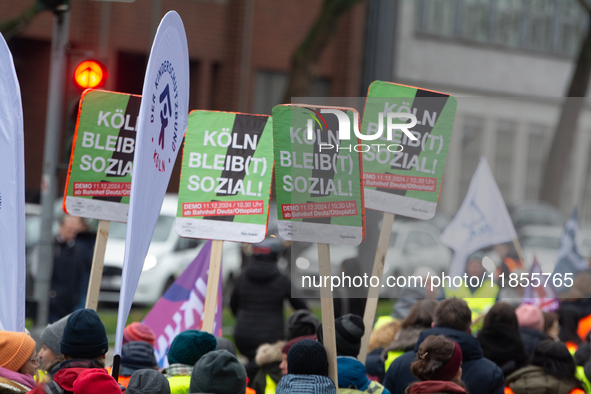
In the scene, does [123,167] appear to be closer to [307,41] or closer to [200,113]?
[200,113]

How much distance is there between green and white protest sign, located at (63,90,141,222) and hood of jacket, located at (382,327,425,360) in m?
1.97

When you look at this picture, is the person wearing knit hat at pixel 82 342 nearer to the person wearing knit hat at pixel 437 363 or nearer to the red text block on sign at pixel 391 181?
the person wearing knit hat at pixel 437 363

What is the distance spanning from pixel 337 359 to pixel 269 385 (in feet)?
3.37

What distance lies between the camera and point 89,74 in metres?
7.59

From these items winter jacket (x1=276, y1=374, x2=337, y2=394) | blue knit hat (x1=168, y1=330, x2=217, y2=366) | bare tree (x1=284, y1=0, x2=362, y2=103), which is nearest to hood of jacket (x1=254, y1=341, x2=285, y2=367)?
blue knit hat (x1=168, y1=330, x2=217, y2=366)

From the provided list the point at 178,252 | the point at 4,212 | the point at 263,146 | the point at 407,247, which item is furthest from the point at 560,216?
the point at 4,212

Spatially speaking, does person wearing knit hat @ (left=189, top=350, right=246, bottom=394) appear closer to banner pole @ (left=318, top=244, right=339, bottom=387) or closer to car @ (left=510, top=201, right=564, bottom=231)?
banner pole @ (left=318, top=244, right=339, bottom=387)

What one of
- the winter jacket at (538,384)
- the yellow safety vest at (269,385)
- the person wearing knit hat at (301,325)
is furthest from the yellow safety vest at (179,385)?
the winter jacket at (538,384)

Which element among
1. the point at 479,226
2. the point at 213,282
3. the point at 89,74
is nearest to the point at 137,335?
the point at 213,282

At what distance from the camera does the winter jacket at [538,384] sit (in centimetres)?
450

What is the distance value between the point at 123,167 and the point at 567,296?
4.24 meters

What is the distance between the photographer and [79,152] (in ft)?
16.0

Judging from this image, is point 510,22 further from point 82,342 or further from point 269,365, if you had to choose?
point 82,342

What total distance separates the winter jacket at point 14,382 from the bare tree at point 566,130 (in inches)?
619
